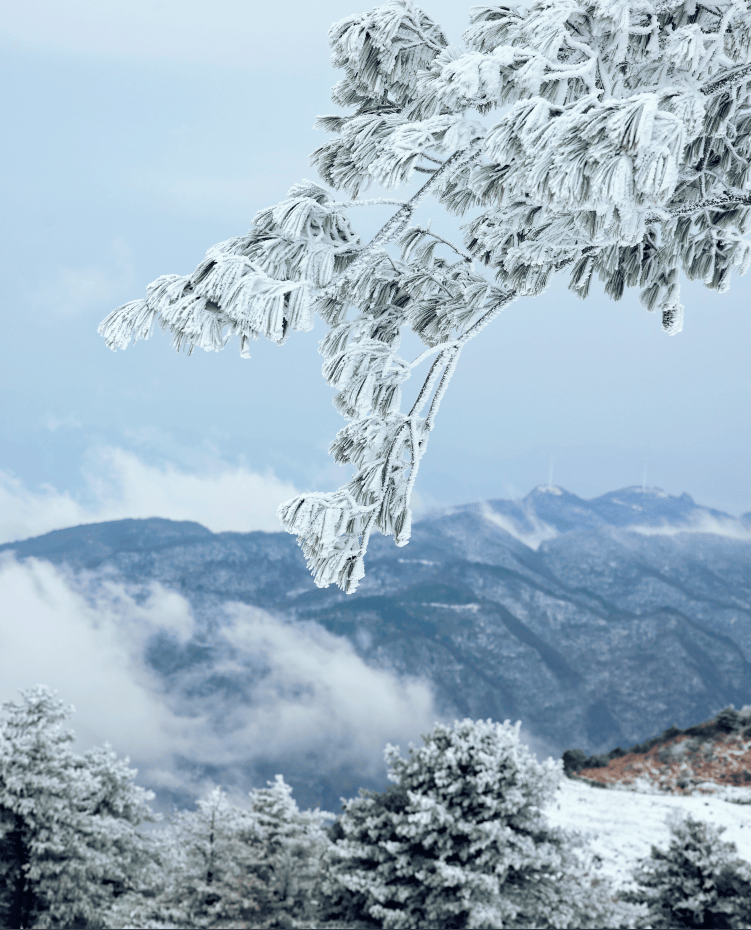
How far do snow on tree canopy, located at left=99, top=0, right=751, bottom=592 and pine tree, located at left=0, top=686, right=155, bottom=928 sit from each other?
1392 centimetres

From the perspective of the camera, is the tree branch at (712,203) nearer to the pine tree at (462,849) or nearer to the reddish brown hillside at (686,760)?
the pine tree at (462,849)

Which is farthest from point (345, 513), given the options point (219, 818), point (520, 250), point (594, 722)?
point (594, 722)

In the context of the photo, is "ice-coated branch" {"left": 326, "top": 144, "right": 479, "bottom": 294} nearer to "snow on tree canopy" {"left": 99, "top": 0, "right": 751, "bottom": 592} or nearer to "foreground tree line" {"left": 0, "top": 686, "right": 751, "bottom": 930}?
"snow on tree canopy" {"left": 99, "top": 0, "right": 751, "bottom": 592}

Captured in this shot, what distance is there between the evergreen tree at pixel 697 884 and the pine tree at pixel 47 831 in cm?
1046

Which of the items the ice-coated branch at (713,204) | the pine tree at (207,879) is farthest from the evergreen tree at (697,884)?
the ice-coated branch at (713,204)

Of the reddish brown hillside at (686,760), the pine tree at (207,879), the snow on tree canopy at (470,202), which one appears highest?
the reddish brown hillside at (686,760)

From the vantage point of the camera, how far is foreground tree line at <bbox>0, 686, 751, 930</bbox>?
10.1 metres

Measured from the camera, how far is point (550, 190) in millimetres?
2621

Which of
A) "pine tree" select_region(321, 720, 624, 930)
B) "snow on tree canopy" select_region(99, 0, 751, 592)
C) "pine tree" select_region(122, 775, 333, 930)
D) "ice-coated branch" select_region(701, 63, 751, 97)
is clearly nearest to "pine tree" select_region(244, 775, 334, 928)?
"pine tree" select_region(122, 775, 333, 930)

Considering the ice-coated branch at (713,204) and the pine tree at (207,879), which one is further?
the pine tree at (207,879)

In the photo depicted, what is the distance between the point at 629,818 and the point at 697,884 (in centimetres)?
1026

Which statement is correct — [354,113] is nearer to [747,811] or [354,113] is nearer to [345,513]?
[345,513]

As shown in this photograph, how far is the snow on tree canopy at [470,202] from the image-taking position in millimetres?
2721

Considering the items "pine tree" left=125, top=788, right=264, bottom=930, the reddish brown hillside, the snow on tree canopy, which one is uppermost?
the reddish brown hillside
